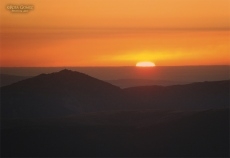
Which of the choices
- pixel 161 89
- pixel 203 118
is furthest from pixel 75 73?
pixel 203 118

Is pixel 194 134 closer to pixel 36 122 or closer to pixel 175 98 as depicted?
pixel 36 122

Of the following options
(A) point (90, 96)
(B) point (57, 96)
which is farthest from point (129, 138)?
(A) point (90, 96)

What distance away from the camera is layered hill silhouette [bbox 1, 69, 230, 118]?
72000mm

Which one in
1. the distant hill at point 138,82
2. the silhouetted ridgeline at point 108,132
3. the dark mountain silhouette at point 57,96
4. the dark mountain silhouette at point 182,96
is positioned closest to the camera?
the silhouetted ridgeline at point 108,132

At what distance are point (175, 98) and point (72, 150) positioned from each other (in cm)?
4082

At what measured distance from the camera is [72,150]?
3969cm

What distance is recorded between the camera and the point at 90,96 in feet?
258

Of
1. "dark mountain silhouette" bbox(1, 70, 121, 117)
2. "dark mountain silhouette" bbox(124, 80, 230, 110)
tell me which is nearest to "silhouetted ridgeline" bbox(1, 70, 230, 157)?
"dark mountain silhouette" bbox(1, 70, 121, 117)

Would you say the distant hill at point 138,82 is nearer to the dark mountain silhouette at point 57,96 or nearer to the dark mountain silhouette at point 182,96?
the dark mountain silhouette at point 182,96

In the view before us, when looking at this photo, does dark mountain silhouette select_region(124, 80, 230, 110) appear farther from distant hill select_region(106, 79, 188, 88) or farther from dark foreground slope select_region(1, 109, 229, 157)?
distant hill select_region(106, 79, 188, 88)

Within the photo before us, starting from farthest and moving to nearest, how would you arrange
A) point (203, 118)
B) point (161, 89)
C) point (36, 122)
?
point (161, 89) < point (36, 122) < point (203, 118)

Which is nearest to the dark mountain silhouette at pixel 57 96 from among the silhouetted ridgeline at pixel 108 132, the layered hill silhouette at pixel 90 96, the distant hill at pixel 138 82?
the layered hill silhouette at pixel 90 96

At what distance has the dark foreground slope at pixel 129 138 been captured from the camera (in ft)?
124

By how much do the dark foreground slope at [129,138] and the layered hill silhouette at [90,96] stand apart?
24.0m
